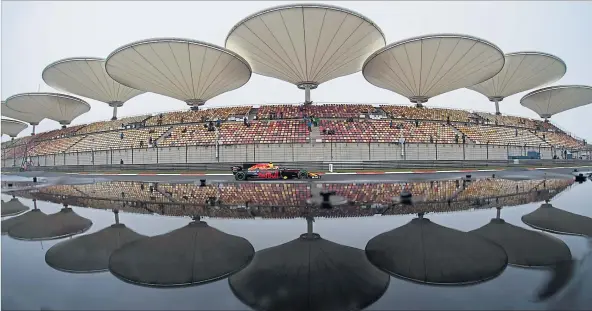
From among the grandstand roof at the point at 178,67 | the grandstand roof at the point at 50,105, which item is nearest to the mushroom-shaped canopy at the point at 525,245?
the grandstand roof at the point at 178,67

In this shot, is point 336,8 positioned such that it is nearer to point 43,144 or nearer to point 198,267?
point 198,267

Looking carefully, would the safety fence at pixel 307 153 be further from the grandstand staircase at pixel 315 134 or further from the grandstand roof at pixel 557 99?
the grandstand roof at pixel 557 99

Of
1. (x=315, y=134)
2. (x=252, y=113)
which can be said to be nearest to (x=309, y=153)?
(x=315, y=134)

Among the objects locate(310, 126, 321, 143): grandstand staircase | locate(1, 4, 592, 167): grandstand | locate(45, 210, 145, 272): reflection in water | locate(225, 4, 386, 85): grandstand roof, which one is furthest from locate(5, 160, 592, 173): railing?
locate(45, 210, 145, 272): reflection in water

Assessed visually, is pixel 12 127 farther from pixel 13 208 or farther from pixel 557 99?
pixel 557 99

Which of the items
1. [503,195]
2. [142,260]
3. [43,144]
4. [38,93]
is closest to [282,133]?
[503,195]

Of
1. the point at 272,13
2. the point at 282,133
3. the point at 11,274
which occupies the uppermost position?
the point at 272,13
